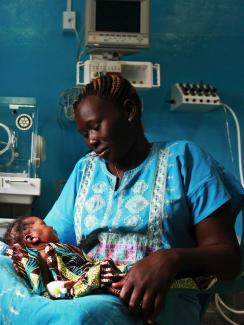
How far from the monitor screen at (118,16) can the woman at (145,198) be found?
52.2 inches

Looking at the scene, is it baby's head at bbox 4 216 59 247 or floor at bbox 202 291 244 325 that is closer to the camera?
baby's head at bbox 4 216 59 247

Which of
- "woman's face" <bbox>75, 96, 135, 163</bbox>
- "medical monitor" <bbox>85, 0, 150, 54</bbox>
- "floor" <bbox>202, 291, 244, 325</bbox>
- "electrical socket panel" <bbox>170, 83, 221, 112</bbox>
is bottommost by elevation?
"floor" <bbox>202, 291, 244, 325</bbox>

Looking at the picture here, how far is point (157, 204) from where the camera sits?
1319 mm

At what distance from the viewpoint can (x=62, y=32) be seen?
117 inches

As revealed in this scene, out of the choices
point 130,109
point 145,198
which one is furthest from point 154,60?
point 145,198

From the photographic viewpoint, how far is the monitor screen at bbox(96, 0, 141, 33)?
265 centimetres

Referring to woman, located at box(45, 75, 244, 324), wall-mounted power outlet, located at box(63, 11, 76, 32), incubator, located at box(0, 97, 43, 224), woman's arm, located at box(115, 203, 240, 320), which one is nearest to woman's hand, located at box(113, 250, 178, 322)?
woman's arm, located at box(115, 203, 240, 320)

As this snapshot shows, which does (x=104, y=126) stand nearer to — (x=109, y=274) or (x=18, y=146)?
(x=109, y=274)

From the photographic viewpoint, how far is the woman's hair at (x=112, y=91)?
1.37m

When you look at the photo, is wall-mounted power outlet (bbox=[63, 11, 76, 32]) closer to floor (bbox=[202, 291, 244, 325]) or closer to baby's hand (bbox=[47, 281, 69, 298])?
floor (bbox=[202, 291, 244, 325])

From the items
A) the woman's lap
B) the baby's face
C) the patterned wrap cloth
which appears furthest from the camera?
the baby's face

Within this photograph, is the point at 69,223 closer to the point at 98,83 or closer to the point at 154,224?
the point at 154,224

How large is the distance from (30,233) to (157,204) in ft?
1.54

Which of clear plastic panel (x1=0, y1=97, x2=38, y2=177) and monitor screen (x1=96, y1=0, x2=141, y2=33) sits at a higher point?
monitor screen (x1=96, y1=0, x2=141, y2=33)
